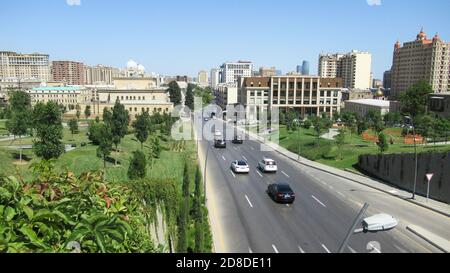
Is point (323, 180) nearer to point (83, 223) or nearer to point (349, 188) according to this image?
point (349, 188)

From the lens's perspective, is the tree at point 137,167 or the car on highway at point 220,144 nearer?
the tree at point 137,167

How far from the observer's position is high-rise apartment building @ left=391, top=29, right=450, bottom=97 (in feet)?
359

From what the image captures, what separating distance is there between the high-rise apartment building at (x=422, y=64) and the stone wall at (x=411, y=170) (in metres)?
85.4

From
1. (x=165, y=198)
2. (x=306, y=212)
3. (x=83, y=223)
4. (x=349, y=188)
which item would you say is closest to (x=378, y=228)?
(x=83, y=223)

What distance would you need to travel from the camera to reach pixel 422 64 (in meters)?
117

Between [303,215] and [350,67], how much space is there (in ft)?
499

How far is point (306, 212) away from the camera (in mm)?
23266

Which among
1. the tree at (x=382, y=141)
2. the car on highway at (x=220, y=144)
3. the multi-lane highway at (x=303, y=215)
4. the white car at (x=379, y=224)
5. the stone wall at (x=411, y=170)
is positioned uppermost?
the white car at (x=379, y=224)

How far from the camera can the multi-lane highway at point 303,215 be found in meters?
18.0

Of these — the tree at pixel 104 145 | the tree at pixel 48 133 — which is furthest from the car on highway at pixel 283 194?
the tree at pixel 48 133

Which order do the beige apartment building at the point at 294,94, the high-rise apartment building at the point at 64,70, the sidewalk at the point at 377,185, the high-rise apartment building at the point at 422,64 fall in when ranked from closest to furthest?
the sidewalk at the point at 377,185
the beige apartment building at the point at 294,94
the high-rise apartment building at the point at 422,64
the high-rise apartment building at the point at 64,70

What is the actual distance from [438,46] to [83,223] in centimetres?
12589

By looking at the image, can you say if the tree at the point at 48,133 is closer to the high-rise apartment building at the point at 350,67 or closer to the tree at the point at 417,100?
the tree at the point at 417,100

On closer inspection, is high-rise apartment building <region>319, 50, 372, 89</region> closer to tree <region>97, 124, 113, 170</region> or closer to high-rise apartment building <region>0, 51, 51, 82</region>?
tree <region>97, 124, 113, 170</region>
